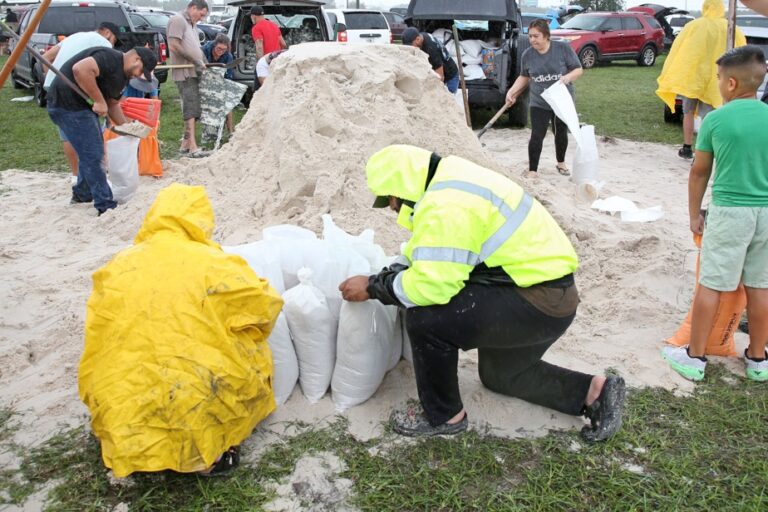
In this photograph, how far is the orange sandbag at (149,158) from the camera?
634 centimetres

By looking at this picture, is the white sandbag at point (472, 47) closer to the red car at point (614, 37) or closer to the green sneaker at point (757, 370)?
the green sneaker at point (757, 370)

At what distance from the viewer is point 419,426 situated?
2.69 metres

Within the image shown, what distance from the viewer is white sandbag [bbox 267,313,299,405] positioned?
9.11ft

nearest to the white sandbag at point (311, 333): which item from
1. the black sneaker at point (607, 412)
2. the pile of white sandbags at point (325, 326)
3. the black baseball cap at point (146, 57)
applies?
the pile of white sandbags at point (325, 326)

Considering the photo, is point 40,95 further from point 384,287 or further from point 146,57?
point 384,287

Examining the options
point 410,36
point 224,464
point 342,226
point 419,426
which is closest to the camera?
point 224,464

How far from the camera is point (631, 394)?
3010 millimetres

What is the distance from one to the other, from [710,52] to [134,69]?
5.53 metres

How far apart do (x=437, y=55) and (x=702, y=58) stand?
2.69 m

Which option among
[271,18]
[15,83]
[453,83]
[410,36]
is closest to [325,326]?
[410,36]

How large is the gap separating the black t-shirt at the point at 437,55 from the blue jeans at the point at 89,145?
344 centimetres

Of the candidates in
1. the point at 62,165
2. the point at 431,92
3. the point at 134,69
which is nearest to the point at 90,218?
the point at 134,69

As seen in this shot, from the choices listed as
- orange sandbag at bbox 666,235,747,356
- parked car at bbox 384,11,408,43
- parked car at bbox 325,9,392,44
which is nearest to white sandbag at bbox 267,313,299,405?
orange sandbag at bbox 666,235,747,356

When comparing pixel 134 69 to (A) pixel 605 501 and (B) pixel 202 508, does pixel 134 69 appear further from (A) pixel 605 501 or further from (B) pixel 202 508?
(A) pixel 605 501
